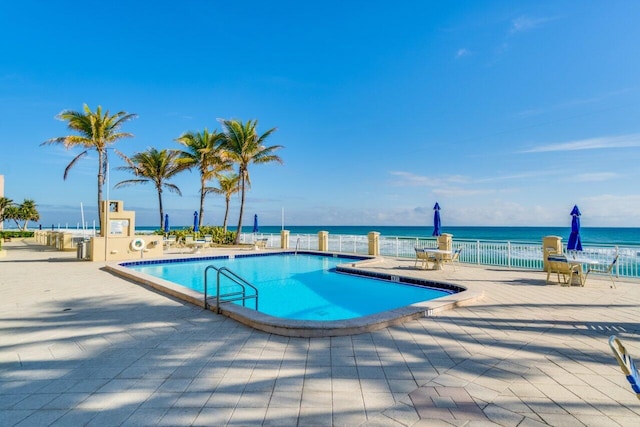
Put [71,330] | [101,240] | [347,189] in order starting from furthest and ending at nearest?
[347,189], [101,240], [71,330]

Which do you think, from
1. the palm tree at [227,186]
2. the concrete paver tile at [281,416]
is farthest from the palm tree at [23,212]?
the concrete paver tile at [281,416]

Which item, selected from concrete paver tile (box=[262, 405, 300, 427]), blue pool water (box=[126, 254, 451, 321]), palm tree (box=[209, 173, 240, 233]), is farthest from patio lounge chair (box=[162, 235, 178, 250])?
concrete paver tile (box=[262, 405, 300, 427])

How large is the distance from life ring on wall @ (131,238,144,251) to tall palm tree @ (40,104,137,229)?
5.72m

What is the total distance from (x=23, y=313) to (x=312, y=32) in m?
13.7

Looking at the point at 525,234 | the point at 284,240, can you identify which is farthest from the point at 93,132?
the point at 525,234

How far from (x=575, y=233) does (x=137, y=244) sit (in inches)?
577

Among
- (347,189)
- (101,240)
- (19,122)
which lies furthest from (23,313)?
(347,189)

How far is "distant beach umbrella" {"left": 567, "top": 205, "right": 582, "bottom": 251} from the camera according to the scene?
834cm

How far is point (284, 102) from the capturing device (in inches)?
726

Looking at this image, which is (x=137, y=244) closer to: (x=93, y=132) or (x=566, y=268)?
(x=93, y=132)

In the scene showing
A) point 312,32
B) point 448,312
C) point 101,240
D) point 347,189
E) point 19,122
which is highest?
point 312,32

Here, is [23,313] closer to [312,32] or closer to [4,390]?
[4,390]

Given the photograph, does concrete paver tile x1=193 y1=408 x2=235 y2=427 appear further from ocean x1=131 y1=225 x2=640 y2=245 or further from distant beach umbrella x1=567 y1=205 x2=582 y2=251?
ocean x1=131 y1=225 x2=640 y2=245

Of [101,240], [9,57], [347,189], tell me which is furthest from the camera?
[347,189]
